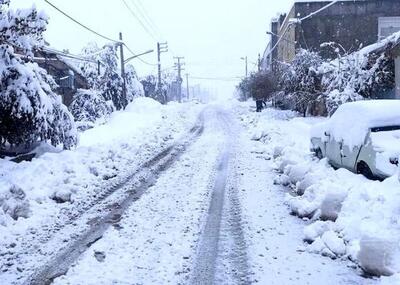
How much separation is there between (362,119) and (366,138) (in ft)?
2.29

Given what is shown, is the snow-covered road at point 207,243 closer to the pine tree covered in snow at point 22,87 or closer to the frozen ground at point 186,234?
the frozen ground at point 186,234

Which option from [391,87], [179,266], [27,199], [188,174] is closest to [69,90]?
[391,87]

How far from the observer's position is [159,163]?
1398cm

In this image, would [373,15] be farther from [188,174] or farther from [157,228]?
[157,228]

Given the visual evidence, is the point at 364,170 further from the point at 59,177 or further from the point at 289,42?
the point at 289,42

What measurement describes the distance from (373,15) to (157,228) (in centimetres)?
3593

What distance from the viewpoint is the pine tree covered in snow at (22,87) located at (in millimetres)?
12445

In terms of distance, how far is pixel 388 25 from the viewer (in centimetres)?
3869

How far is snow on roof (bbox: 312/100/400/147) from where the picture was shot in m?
9.84

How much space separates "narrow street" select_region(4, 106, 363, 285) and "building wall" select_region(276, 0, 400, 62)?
29056mm

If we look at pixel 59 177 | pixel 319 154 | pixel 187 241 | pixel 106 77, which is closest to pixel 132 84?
pixel 106 77

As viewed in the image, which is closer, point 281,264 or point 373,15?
point 281,264

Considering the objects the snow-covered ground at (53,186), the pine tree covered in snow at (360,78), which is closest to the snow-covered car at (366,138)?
the snow-covered ground at (53,186)

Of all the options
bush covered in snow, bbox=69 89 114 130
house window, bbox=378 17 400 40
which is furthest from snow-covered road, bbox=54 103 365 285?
house window, bbox=378 17 400 40
